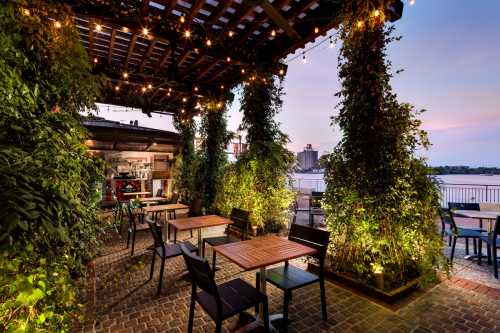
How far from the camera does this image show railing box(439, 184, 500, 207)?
307 inches

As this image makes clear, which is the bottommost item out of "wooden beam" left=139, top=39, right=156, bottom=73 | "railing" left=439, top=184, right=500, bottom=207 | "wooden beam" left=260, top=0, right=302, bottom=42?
"railing" left=439, top=184, right=500, bottom=207

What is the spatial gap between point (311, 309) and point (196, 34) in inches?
196

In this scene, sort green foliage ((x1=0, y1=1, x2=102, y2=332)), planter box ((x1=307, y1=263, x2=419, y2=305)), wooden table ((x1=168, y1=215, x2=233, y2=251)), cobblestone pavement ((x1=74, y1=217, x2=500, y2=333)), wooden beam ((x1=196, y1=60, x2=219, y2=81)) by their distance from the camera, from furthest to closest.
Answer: wooden beam ((x1=196, y1=60, x2=219, y2=81)) → wooden table ((x1=168, y1=215, x2=233, y2=251)) → planter box ((x1=307, y1=263, x2=419, y2=305)) → cobblestone pavement ((x1=74, y1=217, x2=500, y2=333)) → green foliage ((x1=0, y1=1, x2=102, y2=332))

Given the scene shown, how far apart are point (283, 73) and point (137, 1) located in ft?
11.0

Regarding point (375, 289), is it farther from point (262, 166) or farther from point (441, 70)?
point (441, 70)

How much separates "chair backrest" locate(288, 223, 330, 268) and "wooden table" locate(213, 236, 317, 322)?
0.13 metres

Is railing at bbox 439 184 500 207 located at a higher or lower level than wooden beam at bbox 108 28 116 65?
lower

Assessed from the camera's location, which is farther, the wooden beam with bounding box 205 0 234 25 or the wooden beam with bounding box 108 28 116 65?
the wooden beam with bounding box 108 28 116 65

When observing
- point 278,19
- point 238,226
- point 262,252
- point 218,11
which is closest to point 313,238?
point 262,252

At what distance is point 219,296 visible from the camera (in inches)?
74.4

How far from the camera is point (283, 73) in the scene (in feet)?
19.1

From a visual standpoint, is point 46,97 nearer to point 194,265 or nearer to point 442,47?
point 194,265

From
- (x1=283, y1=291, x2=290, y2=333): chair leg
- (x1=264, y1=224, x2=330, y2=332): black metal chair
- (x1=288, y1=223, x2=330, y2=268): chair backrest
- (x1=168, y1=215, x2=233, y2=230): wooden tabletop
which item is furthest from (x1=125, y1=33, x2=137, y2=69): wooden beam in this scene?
(x1=283, y1=291, x2=290, y2=333): chair leg

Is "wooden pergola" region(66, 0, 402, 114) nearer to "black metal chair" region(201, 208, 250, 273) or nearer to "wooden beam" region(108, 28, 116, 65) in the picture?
"wooden beam" region(108, 28, 116, 65)
